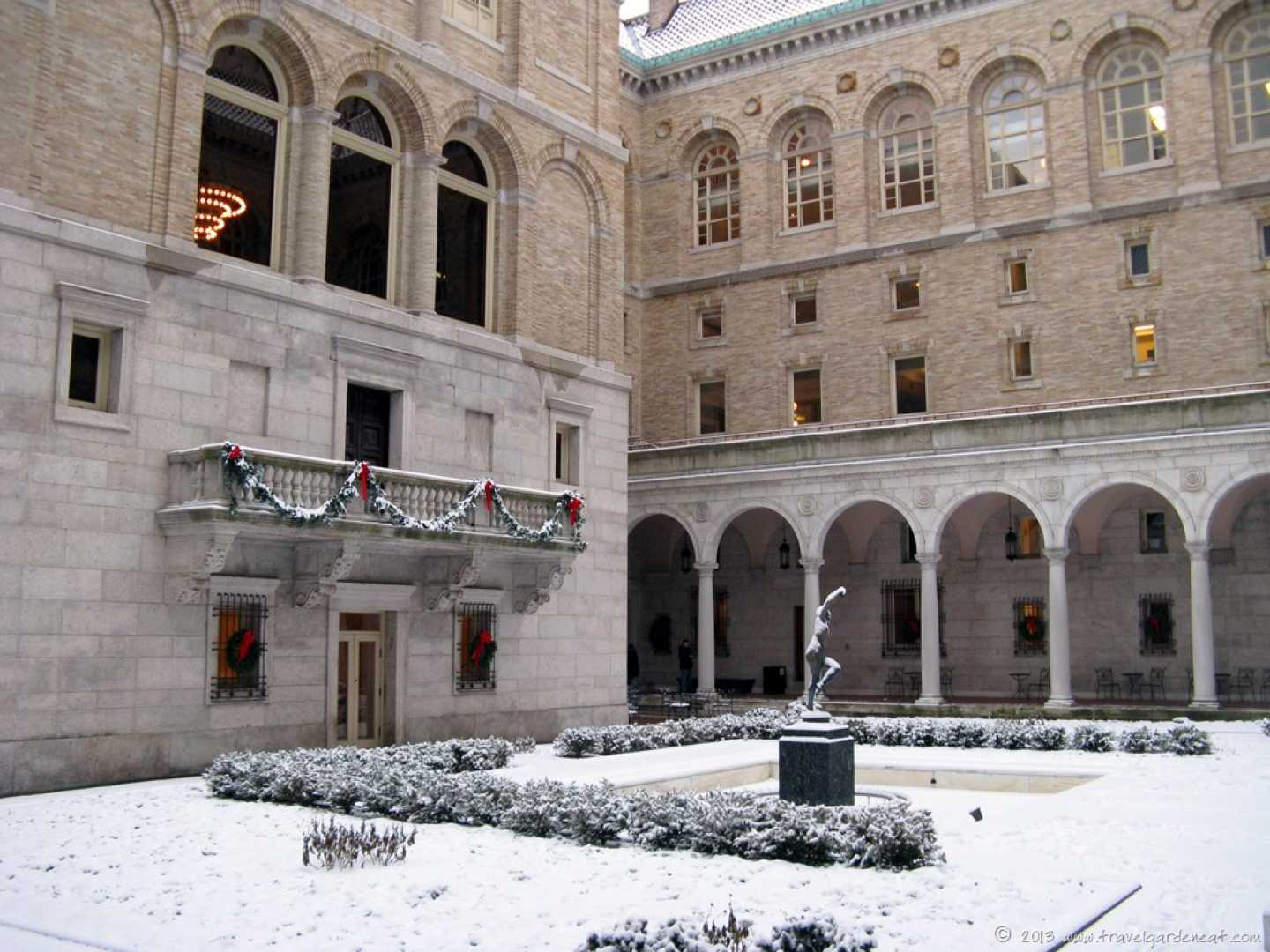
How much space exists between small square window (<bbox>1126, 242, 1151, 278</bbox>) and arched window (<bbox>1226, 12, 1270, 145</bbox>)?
396 cm

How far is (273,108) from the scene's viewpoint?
2364cm

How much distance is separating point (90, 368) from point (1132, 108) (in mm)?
32971

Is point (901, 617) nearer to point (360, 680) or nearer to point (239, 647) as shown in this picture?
point (360, 680)

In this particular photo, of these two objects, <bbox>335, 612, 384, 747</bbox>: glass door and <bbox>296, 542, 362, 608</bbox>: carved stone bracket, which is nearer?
<bbox>296, 542, 362, 608</bbox>: carved stone bracket

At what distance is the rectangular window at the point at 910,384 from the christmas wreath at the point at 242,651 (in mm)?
27009

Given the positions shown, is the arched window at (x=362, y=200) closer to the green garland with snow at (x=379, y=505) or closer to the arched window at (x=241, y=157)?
the arched window at (x=241, y=157)

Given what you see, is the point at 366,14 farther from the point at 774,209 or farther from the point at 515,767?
the point at 774,209

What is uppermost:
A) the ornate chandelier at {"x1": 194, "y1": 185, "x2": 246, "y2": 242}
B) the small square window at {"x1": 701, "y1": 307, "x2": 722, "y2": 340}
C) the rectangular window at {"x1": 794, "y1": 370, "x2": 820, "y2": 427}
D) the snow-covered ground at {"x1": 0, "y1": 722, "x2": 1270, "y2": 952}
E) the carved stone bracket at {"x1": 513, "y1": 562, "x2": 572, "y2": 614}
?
the small square window at {"x1": 701, "y1": 307, "x2": 722, "y2": 340}

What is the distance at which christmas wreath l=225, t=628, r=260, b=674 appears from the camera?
21.1m

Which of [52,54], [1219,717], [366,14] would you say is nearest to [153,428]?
[52,54]

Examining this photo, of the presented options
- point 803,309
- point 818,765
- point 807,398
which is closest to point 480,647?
point 818,765

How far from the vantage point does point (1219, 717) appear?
30141mm

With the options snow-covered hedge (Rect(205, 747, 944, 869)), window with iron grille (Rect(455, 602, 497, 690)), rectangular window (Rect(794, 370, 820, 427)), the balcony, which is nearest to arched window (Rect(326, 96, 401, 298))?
the balcony

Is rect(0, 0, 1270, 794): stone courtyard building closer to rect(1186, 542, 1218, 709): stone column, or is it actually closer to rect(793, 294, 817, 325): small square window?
rect(1186, 542, 1218, 709): stone column
